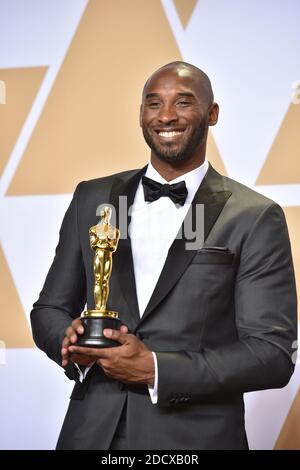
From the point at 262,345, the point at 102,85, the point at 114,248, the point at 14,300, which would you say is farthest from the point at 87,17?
the point at 262,345

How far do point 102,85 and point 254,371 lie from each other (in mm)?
1719

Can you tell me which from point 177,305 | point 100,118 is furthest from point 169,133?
point 100,118

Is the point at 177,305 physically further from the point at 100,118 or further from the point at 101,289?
the point at 100,118

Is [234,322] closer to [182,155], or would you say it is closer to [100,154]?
[182,155]

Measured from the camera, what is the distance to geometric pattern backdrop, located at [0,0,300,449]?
3400 mm

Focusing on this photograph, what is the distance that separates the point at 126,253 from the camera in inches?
94.4

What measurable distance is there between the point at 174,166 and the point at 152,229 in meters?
0.22

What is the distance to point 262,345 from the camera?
2.23 metres

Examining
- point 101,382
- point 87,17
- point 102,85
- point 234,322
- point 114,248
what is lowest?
point 101,382

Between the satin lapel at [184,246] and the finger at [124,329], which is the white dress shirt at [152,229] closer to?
the satin lapel at [184,246]

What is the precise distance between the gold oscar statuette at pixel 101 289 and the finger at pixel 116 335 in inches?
0.6

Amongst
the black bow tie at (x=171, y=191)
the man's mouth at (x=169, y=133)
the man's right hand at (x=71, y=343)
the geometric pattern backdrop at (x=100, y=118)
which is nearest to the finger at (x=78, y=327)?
the man's right hand at (x=71, y=343)

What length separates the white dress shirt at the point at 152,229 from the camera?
2.36 meters

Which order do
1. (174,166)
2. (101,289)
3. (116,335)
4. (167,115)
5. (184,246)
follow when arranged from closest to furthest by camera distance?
(116,335) → (101,289) → (184,246) → (167,115) → (174,166)
